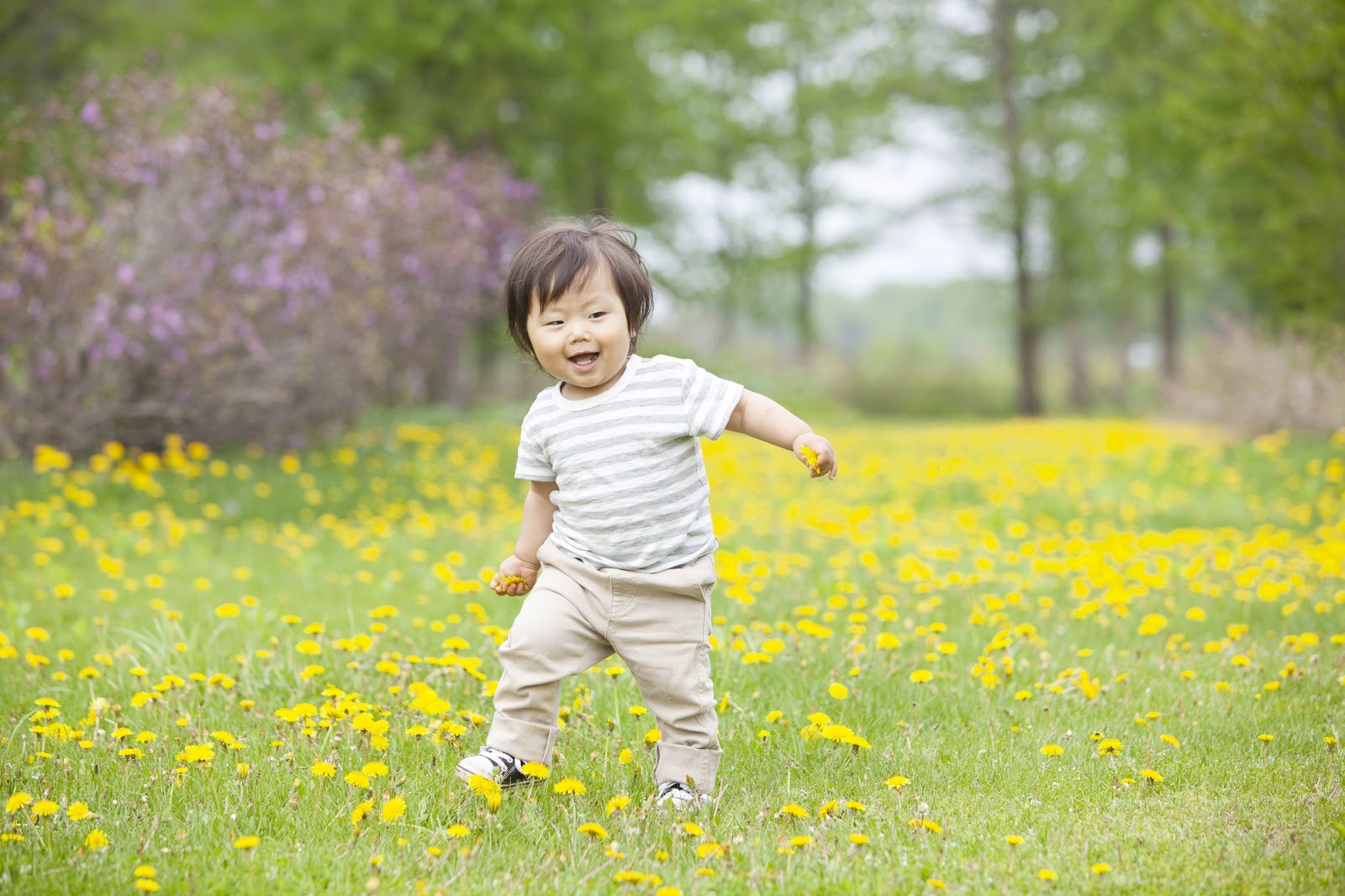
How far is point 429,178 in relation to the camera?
14438 millimetres

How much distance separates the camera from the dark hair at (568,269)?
2.64 m

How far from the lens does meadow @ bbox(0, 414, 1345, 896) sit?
226cm

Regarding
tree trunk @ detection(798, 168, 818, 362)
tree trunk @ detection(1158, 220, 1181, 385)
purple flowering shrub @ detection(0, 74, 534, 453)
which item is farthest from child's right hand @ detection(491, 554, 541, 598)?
tree trunk @ detection(798, 168, 818, 362)

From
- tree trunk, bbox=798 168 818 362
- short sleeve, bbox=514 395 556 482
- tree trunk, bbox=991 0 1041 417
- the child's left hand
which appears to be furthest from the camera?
tree trunk, bbox=798 168 818 362

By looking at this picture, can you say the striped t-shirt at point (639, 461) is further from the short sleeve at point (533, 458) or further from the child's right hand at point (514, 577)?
the child's right hand at point (514, 577)

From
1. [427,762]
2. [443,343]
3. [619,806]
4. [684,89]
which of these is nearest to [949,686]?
[619,806]

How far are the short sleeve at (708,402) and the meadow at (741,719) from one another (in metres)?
0.81

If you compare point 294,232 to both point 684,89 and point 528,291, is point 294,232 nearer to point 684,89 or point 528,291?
point 528,291

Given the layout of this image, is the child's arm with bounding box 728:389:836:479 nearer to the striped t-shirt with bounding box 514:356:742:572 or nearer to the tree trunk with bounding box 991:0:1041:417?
the striped t-shirt with bounding box 514:356:742:572

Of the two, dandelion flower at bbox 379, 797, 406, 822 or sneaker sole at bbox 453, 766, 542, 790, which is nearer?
dandelion flower at bbox 379, 797, 406, 822

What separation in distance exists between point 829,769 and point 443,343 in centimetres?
1255

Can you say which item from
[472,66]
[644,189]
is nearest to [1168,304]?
[644,189]

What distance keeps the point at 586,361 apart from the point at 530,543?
1.77ft

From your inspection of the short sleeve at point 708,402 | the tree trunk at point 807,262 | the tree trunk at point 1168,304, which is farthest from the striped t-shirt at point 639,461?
the tree trunk at point 807,262
